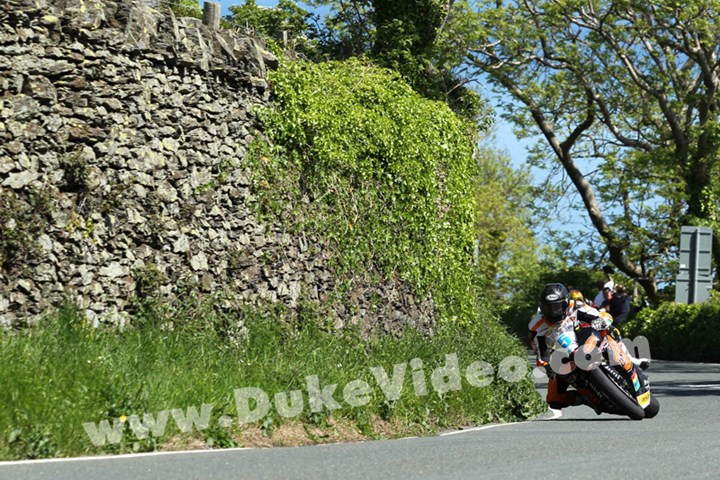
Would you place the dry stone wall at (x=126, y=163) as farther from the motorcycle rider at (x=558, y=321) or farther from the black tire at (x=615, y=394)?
the black tire at (x=615, y=394)

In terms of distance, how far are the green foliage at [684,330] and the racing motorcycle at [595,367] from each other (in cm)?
1834

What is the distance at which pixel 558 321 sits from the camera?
1240 centimetres

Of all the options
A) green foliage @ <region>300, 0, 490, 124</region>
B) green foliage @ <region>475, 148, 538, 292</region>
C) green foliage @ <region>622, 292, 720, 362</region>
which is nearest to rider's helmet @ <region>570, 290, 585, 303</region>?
green foliage @ <region>300, 0, 490, 124</region>

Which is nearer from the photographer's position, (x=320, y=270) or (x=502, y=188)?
(x=320, y=270)

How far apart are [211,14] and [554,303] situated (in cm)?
553

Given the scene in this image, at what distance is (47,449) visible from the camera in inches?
321

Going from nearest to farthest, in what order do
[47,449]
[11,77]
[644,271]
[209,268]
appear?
[47,449] < [11,77] < [209,268] < [644,271]

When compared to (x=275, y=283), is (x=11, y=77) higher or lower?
higher

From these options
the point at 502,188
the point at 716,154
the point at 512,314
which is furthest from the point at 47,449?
the point at 502,188

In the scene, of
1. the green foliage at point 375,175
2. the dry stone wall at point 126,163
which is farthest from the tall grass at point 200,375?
the green foliage at point 375,175

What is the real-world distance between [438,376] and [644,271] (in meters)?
27.0

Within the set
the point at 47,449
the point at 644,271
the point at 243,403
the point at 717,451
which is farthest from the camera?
the point at 644,271

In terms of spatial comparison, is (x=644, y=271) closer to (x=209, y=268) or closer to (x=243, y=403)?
(x=209, y=268)

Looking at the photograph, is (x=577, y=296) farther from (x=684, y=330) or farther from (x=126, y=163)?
(x=684, y=330)
